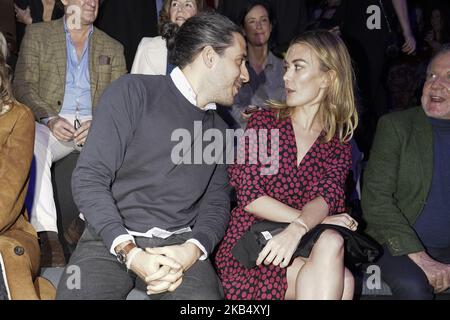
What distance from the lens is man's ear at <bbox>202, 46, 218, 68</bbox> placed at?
2.30 metres

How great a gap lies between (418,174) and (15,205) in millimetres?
1579

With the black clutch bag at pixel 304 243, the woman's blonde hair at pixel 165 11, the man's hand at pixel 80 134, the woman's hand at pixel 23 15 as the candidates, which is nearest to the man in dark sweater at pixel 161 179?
the black clutch bag at pixel 304 243

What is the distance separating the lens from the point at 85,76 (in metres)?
3.32

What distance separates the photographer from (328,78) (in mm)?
2510

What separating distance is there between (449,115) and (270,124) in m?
0.82

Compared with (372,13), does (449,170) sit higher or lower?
lower

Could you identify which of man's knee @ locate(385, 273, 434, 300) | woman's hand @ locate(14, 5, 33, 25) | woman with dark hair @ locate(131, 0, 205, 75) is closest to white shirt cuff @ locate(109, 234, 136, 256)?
man's knee @ locate(385, 273, 434, 300)

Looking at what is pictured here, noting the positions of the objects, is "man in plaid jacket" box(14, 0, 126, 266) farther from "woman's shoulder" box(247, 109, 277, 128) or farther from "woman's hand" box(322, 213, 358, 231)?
"woman's hand" box(322, 213, 358, 231)

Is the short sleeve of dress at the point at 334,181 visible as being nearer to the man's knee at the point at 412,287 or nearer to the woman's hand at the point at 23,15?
the man's knee at the point at 412,287

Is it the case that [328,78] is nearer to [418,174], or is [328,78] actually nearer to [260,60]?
[418,174]

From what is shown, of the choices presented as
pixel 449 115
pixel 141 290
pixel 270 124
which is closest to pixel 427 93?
pixel 449 115

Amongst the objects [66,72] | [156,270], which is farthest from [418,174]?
[66,72]

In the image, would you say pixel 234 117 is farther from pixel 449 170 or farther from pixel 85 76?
pixel 449 170

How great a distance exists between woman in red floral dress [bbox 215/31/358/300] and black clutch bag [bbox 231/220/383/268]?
32mm
